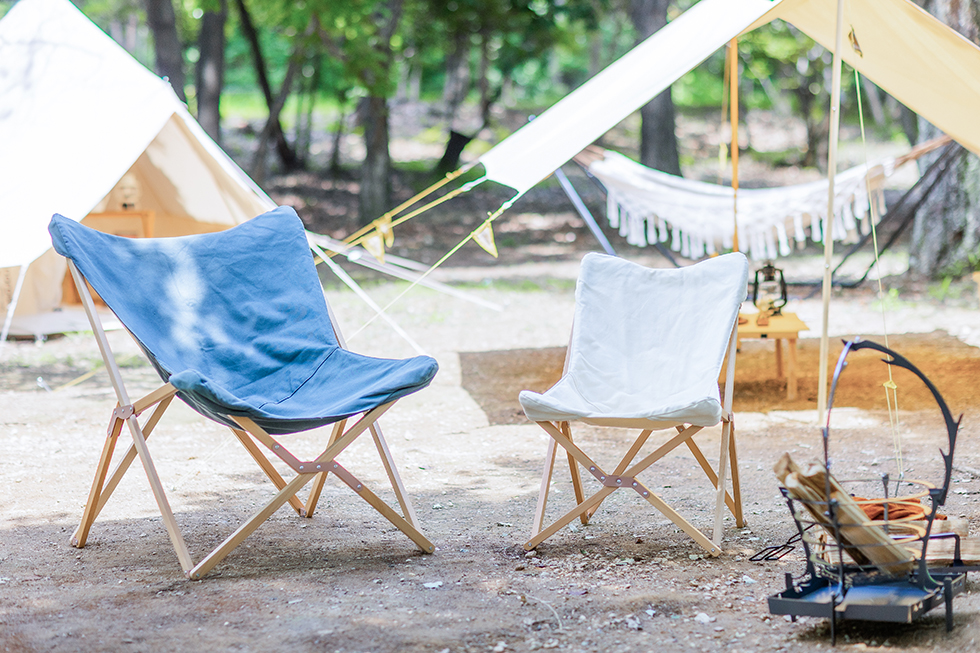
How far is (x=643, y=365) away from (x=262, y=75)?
9605mm

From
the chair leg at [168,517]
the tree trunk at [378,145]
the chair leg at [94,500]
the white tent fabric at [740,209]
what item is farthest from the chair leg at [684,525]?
the tree trunk at [378,145]

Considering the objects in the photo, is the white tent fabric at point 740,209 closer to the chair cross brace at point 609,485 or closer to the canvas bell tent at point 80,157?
the canvas bell tent at point 80,157

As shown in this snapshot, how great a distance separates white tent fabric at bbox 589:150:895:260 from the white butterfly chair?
2.13 metres

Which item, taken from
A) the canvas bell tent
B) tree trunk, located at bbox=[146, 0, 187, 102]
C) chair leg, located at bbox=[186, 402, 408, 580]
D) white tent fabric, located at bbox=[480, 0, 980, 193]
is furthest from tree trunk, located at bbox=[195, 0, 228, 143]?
chair leg, located at bbox=[186, 402, 408, 580]

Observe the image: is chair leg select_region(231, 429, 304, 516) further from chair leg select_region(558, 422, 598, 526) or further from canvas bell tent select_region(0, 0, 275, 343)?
canvas bell tent select_region(0, 0, 275, 343)

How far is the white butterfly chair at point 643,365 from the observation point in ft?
8.07

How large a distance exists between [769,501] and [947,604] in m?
1.05

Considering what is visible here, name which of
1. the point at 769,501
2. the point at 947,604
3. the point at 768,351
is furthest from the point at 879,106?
the point at 947,604

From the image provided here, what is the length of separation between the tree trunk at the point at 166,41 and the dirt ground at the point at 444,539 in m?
3.86

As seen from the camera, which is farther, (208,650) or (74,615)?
(74,615)

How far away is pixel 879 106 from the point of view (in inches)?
592

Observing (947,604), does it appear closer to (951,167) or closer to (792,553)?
(792,553)

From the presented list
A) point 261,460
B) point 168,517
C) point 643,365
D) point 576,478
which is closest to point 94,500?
point 168,517

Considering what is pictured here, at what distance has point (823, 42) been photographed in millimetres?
4203
